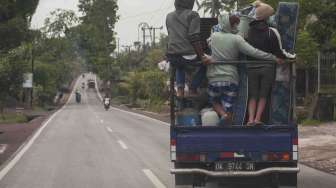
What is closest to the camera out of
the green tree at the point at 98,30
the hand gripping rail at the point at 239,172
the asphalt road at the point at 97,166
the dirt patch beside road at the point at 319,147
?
the hand gripping rail at the point at 239,172

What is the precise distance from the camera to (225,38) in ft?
31.7

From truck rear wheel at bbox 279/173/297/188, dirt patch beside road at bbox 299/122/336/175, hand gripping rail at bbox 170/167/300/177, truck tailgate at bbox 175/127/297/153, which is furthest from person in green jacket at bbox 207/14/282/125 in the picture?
dirt patch beside road at bbox 299/122/336/175

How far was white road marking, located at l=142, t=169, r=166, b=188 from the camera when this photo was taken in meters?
11.7

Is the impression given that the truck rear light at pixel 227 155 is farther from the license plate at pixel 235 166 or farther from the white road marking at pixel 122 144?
the white road marking at pixel 122 144

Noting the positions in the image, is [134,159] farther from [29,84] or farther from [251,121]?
[29,84]

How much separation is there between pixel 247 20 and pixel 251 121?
1.64m

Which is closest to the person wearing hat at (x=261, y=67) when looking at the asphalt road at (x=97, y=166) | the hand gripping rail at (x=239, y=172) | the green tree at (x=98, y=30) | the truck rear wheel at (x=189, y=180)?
the hand gripping rail at (x=239, y=172)

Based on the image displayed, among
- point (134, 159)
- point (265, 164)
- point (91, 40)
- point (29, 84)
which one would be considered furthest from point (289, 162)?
point (91, 40)

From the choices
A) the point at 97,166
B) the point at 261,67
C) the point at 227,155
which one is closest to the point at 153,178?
the point at 97,166

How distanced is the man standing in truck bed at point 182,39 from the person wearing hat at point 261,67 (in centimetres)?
78

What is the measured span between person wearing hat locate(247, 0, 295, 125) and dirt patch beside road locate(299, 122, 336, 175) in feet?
15.7

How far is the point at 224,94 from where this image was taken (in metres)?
9.53

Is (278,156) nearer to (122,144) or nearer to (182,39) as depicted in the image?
(182,39)

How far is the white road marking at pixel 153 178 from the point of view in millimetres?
11656
